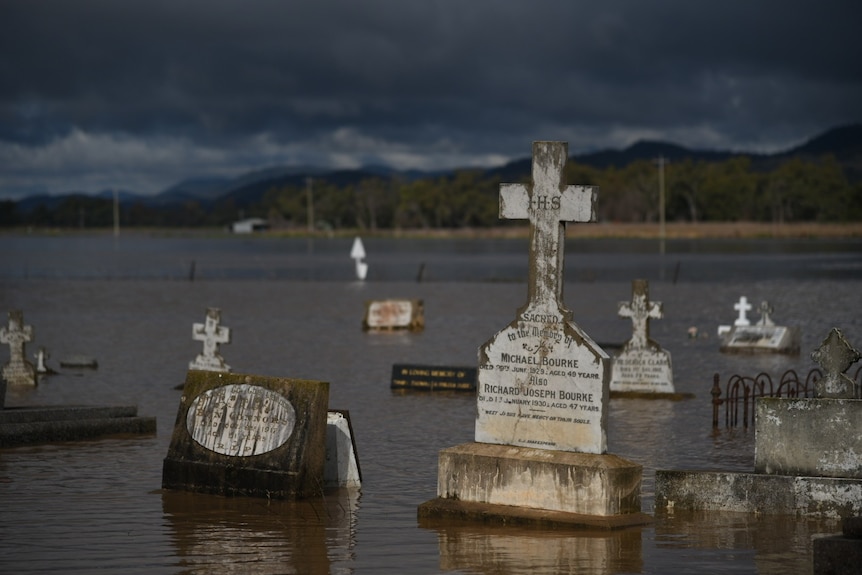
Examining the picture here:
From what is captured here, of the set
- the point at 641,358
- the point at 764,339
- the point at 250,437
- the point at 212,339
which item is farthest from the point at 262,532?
the point at 764,339

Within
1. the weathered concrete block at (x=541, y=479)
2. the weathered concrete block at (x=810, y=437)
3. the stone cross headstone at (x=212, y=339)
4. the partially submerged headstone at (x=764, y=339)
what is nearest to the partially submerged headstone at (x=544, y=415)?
the weathered concrete block at (x=541, y=479)

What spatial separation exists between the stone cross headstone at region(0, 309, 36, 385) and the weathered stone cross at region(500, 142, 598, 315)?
1258 cm

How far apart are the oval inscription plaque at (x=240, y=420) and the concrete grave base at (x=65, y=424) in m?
3.77

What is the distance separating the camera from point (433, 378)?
2180 cm

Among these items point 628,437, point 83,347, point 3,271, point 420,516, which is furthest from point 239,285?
point 420,516

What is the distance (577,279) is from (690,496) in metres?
56.1

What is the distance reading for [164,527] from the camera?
36.1 feet

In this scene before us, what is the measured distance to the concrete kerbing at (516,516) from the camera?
10758 millimetres

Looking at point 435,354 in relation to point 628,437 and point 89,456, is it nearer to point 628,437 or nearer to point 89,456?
point 628,437

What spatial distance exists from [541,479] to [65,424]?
7.02 metres

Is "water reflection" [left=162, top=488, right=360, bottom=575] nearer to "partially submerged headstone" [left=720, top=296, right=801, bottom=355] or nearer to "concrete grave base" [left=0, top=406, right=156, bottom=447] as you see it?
"concrete grave base" [left=0, top=406, right=156, bottom=447]

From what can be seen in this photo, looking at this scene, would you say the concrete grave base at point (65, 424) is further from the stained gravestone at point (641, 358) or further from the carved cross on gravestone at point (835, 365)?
the carved cross on gravestone at point (835, 365)

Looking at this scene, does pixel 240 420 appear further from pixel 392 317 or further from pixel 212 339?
pixel 392 317

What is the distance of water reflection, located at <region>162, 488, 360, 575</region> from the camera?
32.0 feet
